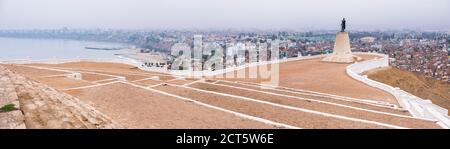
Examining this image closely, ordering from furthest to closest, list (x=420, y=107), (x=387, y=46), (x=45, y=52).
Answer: (x=45, y=52) < (x=387, y=46) < (x=420, y=107)

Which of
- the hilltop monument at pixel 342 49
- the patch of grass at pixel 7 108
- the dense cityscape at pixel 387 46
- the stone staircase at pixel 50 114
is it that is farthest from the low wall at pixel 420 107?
the dense cityscape at pixel 387 46

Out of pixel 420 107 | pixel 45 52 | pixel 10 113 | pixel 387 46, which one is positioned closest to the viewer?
pixel 10 113

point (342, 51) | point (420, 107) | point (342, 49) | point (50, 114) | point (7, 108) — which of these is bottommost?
point (420, 107)

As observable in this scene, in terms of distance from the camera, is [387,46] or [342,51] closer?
[342,51]

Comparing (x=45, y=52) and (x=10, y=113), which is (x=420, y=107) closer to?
(x=10, y=113)

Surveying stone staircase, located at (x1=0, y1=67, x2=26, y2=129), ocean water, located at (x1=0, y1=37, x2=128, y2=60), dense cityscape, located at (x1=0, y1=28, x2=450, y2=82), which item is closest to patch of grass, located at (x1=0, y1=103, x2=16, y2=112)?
stone staircase, located at (x1=0, y1=67, x2=26, y2=129)

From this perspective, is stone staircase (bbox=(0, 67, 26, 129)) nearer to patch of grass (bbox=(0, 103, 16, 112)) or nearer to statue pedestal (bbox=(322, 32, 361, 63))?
patch of grass (bbox=(0, 103, 16, 112))

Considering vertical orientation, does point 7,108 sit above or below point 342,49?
below

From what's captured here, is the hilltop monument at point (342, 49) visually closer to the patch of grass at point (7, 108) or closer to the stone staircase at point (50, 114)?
the stone staircase at point (50, 114)

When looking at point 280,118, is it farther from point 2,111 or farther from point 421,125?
point 2,111

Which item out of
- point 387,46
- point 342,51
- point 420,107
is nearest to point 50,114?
point 420,107
